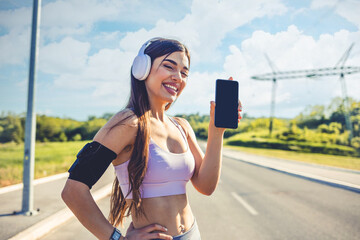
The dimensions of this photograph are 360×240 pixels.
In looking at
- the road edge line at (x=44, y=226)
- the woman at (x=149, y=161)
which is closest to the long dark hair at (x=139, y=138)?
the woman at (x=149, y=161)

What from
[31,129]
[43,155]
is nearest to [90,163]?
[31,129]

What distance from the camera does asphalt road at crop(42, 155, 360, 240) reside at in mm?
4836

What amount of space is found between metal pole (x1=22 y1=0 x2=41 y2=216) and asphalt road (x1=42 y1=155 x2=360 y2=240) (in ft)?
3.36

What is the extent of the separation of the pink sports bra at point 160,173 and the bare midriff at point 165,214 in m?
0.04

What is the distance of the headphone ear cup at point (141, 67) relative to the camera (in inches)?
63.3

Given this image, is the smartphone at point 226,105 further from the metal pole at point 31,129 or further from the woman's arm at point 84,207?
the metal pole at point 31,129

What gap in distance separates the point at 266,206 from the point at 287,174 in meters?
6.20

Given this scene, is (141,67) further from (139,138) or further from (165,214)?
(165,214)

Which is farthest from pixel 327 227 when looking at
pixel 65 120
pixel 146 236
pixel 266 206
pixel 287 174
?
pixel 65 120

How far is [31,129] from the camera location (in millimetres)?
5656

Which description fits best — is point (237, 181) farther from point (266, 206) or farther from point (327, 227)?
point (327, 227)

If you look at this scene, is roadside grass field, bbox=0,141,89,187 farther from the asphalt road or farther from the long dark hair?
the long dark hair

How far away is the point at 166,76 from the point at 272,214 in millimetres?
5670

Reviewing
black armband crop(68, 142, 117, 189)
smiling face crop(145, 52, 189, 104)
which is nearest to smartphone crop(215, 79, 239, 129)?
smiling face crop(145, 52, 189, 104)
